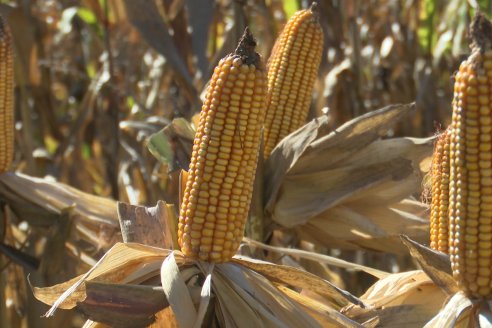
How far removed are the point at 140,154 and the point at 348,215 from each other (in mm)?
2941

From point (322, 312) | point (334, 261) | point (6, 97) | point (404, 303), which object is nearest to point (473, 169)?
point (404, 303)

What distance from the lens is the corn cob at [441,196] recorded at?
8.94ft

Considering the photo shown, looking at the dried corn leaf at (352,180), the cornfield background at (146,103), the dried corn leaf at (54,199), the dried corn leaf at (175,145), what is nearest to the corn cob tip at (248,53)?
the cornfield background at (146,103)

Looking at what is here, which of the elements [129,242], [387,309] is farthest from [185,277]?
[387,309]

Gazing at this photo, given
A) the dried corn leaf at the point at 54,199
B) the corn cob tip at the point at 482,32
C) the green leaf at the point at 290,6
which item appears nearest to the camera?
the corn cob tip at the point at 482,32

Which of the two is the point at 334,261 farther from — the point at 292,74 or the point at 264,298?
the point at 292,74

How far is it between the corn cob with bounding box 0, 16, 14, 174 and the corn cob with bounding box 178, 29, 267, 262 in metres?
1.69

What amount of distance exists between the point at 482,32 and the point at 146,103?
18.8 feet

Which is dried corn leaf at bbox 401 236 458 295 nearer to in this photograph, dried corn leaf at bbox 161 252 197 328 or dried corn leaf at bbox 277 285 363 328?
dried corn leaf at bbox 277 285 363 328

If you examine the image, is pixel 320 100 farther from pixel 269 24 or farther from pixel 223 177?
pixel 223 177

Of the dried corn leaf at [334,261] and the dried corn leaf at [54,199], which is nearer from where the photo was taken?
the dried corn leaf at [334,261]

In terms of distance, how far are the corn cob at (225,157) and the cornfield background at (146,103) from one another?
35.2 inches

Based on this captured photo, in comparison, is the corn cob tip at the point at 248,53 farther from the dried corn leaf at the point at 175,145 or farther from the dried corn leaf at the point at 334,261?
the dried corn leaf at the point at 175,145

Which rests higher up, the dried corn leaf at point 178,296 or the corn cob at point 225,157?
the corn cob at point 225,157
